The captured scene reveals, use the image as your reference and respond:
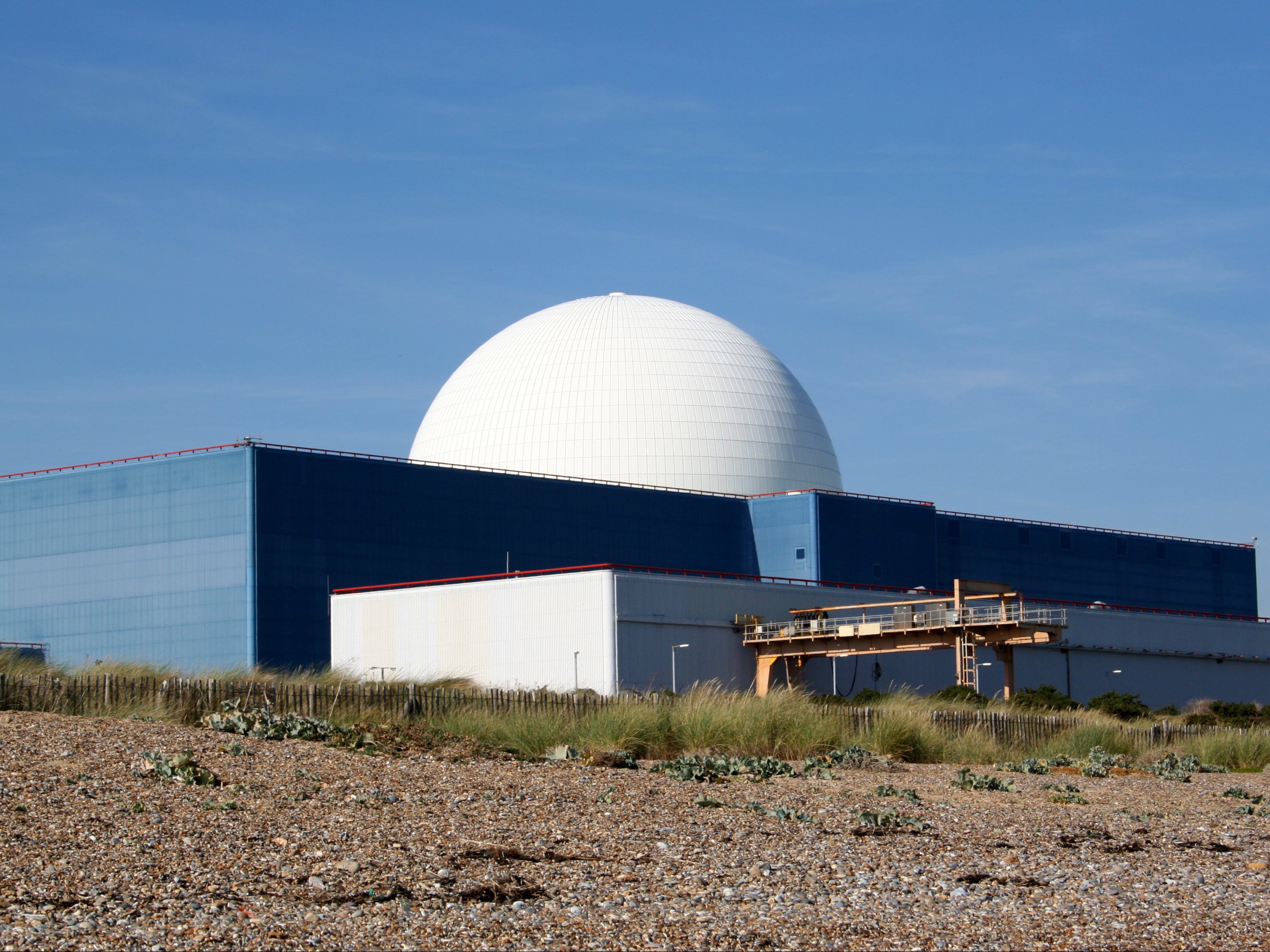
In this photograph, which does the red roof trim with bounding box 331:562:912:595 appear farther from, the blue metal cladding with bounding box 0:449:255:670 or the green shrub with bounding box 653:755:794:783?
the green shrub with bounding box 653:755:794:783

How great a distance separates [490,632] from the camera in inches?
1784

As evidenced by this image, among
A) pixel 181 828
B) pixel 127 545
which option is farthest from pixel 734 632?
pixel 181 828

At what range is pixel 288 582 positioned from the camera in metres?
50.3

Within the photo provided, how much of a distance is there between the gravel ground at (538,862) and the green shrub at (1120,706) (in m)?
23.8

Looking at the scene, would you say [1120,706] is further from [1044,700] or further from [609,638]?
[609,638]

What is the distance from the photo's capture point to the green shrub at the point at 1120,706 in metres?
39.9

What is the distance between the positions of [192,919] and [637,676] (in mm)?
34493

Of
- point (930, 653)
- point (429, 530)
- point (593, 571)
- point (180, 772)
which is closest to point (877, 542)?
point (930, 653)

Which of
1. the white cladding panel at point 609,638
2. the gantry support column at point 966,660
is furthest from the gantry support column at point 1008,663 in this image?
the white cladding panel at point 609,638

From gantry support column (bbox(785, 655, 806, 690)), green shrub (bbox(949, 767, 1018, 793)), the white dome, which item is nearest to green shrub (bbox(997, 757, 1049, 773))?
green shrub (bbox(949, 767, 1018, 793))

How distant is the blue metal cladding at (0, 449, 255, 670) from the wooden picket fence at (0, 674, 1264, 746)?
25.8m

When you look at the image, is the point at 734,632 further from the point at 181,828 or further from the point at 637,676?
the point at 181,828

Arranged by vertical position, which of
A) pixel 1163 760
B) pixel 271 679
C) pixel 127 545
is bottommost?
pixel 1163 760

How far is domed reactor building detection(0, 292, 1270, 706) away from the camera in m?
45.2
